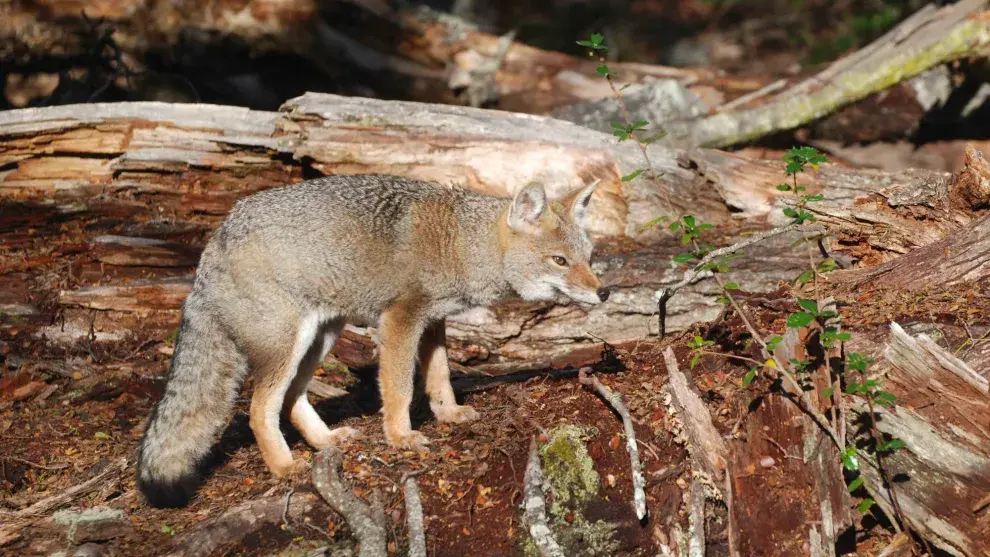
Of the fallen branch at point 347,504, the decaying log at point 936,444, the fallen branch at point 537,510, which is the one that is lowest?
the fallen branch at point 347,504

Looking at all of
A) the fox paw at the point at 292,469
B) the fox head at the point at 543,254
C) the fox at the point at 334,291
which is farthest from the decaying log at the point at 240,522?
the fox head at the point at 543,254

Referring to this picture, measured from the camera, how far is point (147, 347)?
8.70 meters

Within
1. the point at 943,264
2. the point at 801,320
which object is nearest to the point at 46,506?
the point at 801,320

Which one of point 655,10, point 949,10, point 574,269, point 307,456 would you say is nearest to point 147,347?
point 307,456

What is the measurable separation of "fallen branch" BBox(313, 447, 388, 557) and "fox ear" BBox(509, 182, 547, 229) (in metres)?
2.32

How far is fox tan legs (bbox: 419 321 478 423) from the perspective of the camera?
690 cm

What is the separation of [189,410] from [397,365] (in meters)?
1.54

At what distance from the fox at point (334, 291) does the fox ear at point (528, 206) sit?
0.01 metres

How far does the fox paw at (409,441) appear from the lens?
6.36 metres

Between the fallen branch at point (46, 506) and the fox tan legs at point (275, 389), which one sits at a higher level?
the fox tan legs at point (275, 389)

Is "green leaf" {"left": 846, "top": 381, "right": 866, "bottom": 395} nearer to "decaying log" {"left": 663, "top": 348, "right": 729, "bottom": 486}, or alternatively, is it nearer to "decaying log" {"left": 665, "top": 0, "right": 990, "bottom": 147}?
"decaying log" {"left": 663, "top": 348, "right": 729, "bottom": 486}

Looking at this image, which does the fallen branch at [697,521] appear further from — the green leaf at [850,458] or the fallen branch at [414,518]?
the fallen branch at [414,518]

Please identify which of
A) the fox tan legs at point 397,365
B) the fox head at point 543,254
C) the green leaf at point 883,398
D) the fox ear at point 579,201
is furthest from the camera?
the fox ear at point 579,201

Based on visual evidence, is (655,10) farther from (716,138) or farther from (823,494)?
(823,494)
